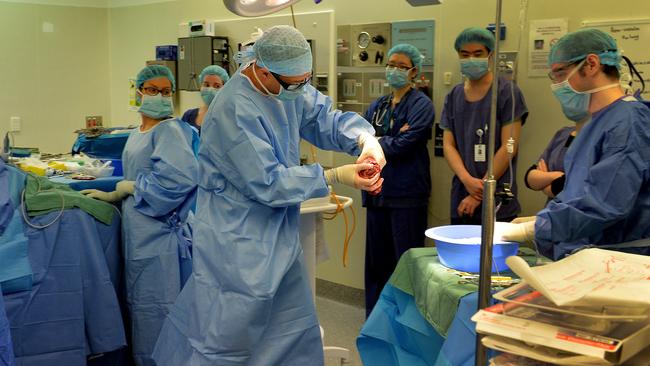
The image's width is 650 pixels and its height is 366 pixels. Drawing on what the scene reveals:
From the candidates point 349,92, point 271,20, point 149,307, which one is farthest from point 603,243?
point 271,20

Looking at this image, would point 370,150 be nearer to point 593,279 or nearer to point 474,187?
point 593,279

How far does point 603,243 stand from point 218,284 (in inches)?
46.1

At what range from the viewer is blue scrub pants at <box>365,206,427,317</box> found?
3.57 m

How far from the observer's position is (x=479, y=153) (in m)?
3.29

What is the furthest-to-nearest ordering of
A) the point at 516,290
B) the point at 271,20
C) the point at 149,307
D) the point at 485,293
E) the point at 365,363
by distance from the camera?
the point at 271,20, the point at 149,307, the point at 365,363, the point at 485,293, the point at 516,290

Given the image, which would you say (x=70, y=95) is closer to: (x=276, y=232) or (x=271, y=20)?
(x=271, y=20)

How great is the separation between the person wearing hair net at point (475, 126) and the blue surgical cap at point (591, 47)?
1132 millimetres

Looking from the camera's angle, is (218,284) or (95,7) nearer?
(218,284)

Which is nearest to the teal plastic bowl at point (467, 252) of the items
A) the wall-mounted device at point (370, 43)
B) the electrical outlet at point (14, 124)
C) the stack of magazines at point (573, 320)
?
the stack of magazines at point (573, 320)

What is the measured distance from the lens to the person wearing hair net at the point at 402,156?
11.4ft

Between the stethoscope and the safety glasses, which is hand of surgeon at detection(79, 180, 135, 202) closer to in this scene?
the safety glasses

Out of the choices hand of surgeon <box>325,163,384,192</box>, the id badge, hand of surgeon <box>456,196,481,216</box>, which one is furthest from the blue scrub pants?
hand of surgeon <box>325,163,384,192</box>

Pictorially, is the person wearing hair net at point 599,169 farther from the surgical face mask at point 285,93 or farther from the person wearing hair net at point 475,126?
the person wearing hair net at point 475,126

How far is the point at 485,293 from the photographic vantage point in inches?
50.7
